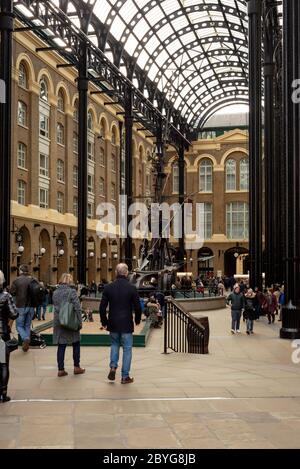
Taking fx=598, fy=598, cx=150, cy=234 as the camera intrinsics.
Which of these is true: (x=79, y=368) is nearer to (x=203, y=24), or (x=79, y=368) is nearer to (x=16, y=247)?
(x=16, y=247)

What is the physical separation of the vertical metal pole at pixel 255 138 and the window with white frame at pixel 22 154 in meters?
15.3

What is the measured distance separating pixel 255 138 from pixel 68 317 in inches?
627

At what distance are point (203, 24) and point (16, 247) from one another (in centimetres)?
2297

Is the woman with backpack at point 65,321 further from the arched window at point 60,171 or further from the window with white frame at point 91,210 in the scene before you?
the window with white frame at point 91,210

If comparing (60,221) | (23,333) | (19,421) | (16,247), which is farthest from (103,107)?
(19,421)

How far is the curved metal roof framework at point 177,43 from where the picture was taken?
32.9 meters

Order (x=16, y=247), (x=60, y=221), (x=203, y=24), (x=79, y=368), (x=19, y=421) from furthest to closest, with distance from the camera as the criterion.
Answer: (x=203, y=24)
(x=60, y=221)
(x=16, y=247)
(x=79, y=368)
(x=19, y=421)

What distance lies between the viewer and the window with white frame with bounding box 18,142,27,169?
33375 mm

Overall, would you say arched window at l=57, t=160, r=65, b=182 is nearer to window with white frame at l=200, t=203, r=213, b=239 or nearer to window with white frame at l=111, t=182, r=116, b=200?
window with white frame at l=111, t=182, r=116, b=200

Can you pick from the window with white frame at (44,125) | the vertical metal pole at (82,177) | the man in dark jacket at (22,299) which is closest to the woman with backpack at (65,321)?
the man in dark jacket at (22,299)

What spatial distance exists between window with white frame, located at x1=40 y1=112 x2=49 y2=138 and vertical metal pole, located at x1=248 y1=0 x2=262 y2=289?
17.0 m

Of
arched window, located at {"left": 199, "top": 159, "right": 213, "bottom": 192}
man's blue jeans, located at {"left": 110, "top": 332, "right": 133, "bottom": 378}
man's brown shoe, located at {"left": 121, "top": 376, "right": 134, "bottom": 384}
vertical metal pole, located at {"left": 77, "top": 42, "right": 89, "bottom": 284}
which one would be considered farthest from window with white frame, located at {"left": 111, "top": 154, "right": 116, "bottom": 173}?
man's brown shoe, located at {"left": 121, "top": 376, "right": 134, "bottom": 384}

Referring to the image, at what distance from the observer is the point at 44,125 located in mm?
36562
